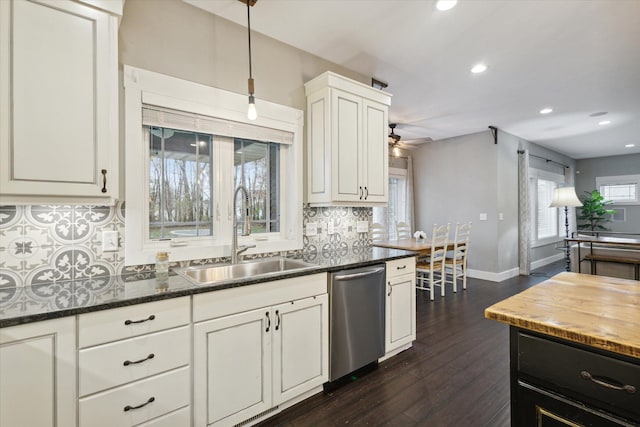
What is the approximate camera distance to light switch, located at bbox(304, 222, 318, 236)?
2796 mm

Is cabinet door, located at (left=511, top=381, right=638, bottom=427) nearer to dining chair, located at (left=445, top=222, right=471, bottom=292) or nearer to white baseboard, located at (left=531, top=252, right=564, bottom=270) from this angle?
dining chair, located at (left=445, top=222, right=471, bottom=292)

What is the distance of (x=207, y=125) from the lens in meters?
2.20

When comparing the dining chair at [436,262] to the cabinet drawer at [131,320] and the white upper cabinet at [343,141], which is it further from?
the cabinet drawer at [131,320]

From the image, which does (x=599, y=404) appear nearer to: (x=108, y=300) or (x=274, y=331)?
(x=274, y=331)

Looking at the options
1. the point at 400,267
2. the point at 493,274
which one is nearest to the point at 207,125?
the point at 400,267

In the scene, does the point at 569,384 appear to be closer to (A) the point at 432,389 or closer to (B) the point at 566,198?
Answer: (A) the point at 432,389

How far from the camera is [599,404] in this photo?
1.03 m

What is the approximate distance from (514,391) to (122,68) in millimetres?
2661

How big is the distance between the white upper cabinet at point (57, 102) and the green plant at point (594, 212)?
1023cm

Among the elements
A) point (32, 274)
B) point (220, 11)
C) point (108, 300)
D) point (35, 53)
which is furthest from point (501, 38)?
point (32, 274)

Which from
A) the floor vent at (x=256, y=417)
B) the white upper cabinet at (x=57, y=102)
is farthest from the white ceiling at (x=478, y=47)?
the floor vent at (x=256, y=417)

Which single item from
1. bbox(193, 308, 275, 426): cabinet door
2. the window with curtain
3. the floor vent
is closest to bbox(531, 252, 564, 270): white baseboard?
the window with curtain

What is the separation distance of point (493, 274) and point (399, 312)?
375cm

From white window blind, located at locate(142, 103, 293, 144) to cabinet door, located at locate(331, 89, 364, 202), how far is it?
422mm
